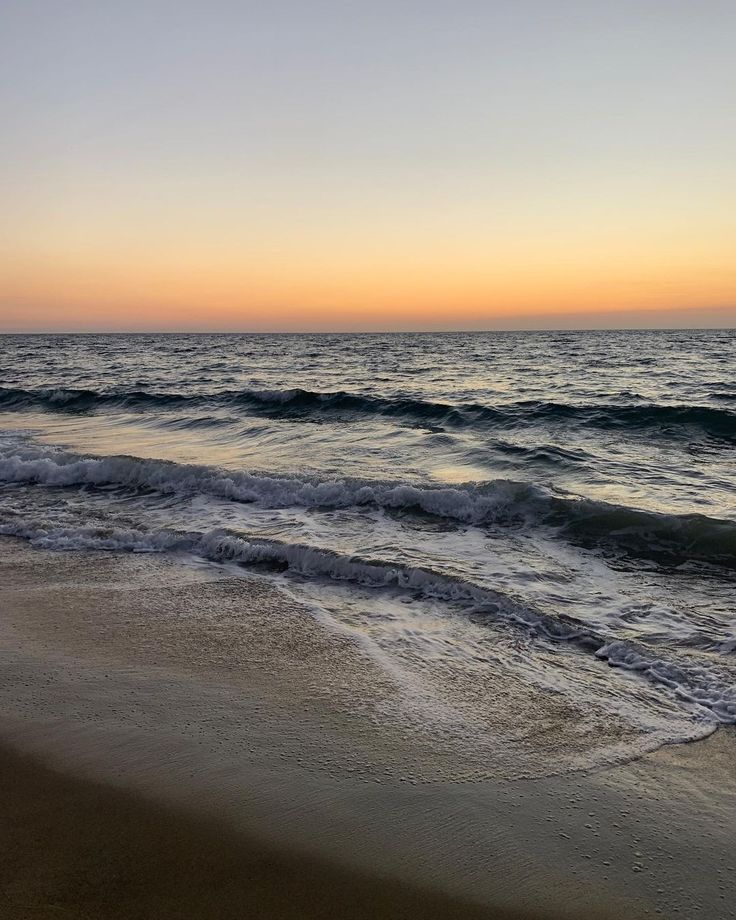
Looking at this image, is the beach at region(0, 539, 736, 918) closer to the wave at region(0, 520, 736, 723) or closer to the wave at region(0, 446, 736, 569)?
the wave at region(0, 520, 736, 723)

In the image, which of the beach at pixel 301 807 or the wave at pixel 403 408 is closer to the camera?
the beach at pixel 301 807

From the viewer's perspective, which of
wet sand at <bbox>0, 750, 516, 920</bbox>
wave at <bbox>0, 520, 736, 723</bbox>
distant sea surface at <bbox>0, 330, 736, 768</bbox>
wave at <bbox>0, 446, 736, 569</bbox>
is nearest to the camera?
wet sand at <bbox>0, 750, 516, 920</bbox>

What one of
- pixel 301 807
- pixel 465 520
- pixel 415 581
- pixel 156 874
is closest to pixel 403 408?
pixel 465 520

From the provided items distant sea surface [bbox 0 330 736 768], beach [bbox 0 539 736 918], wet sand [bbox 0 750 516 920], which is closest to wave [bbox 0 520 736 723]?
distant sea surface [bbox 0 330 736 768]

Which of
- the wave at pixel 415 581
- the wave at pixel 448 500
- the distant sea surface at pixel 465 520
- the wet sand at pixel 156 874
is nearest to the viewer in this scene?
the wet sand at pixel 156 874

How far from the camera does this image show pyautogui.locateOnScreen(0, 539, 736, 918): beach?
2.49 m

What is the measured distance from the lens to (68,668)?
4367 millimetres

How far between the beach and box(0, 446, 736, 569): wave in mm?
4081

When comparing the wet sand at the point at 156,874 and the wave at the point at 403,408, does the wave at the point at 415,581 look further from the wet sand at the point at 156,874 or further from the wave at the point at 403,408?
the wave at the point at 403,408

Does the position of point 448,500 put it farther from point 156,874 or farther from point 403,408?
point 403,408

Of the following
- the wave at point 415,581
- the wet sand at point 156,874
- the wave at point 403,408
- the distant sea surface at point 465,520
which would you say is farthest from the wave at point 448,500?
the wave at point 403,408

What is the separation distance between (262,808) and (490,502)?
6.35m

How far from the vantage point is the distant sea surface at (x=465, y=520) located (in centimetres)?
462

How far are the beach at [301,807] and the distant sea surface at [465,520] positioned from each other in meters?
0.53
